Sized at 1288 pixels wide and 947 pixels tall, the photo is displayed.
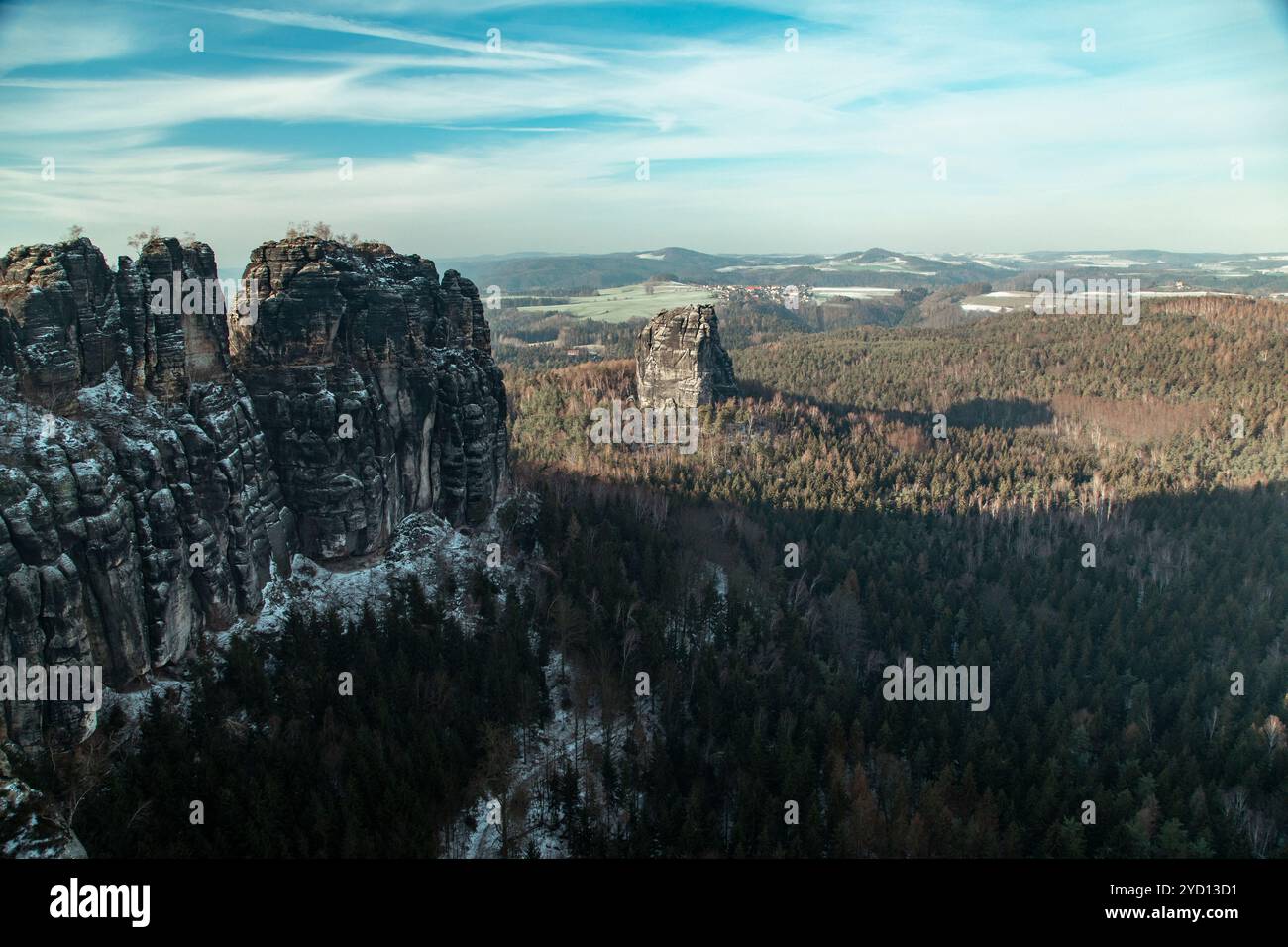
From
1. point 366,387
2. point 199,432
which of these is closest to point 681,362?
point 366,387

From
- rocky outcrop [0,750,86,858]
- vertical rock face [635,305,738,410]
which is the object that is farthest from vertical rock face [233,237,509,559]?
vertical rock face [635,305,738,410]

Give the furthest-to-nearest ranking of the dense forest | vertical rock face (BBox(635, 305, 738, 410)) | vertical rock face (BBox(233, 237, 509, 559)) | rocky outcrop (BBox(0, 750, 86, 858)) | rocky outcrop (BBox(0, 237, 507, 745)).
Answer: vertical rock face (BBox(635, 305, 738, 410)) → vertical rock face (BBox(233, 237, 509, 559)) → the dense forest → rocky outcrop (BBox(0, 237, 507, 745)) → rocky outcrop (BBox(0, 750, 86, 858))

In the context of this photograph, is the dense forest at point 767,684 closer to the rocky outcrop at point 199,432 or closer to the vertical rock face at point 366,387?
the rocky outcrop at point 199,432

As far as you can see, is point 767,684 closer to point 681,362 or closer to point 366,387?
point 366,387

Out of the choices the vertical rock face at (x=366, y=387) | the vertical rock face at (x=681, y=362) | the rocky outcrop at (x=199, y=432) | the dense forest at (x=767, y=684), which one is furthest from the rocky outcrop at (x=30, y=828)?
the vertical rock face at (x=681, y=362)

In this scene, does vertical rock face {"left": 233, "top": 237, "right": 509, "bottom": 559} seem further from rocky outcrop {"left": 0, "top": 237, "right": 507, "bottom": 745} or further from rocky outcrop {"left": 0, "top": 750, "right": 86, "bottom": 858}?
rocky outcrop {"left": 0, "top": 750, "right": 86, "bottom": 858}
